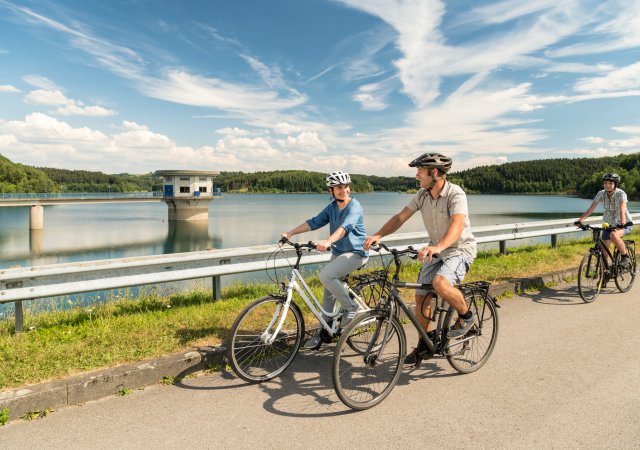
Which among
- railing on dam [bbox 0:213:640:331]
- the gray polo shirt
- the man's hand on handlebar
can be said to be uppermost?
the gray polo shirt

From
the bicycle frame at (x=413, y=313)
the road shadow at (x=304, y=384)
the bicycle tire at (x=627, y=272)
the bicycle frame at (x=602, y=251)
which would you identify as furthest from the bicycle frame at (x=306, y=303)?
the bicycle tire at (x=627, y=272)

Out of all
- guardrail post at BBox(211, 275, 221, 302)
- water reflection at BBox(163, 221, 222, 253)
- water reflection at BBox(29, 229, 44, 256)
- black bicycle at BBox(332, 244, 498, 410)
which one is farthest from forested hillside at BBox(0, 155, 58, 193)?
black bicycle at BBox(332, 244, 498, 410)

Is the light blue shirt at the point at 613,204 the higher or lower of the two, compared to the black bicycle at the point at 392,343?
higher

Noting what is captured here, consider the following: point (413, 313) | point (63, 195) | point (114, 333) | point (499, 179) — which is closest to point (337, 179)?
point (413, 313)

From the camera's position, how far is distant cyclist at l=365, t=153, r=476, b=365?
3824 millimetres

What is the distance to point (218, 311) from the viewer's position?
573 cm

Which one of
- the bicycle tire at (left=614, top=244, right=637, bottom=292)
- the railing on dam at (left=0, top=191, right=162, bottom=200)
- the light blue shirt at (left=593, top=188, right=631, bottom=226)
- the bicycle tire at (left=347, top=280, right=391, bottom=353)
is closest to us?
the bicycle tire at (left=347, top=280, right=391, bottom=353)

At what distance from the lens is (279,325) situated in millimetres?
3963

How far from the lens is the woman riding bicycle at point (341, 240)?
4305mm

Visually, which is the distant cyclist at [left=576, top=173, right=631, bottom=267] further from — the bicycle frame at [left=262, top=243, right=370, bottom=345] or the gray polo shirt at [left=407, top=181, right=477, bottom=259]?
the bicycle frame at [left=262, top=243, right=370, bottom=345]

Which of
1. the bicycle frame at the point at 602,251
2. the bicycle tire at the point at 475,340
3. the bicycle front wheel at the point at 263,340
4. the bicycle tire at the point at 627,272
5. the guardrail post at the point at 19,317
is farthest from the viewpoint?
the bicycle tire at the point at 627,272

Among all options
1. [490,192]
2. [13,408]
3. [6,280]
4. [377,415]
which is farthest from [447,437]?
[490,192]

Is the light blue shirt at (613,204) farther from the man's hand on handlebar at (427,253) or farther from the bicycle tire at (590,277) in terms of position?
the man's hand on handlebar at (427,253)

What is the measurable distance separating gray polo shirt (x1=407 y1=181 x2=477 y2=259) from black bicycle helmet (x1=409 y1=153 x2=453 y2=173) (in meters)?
0.18
